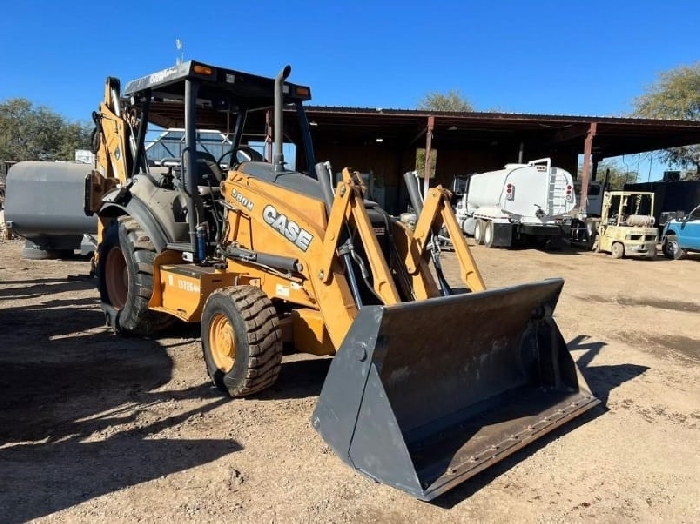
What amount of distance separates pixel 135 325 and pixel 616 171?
2295 inches

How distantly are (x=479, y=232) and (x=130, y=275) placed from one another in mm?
16305

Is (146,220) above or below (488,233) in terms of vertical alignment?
above

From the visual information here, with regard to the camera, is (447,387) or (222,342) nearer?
(447,387)

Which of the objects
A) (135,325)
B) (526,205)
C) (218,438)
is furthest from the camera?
(526,205)

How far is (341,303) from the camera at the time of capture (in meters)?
3.91

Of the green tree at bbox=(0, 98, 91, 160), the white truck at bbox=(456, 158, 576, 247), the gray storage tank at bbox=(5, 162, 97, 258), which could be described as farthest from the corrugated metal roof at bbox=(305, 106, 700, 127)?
the green tree at bbox=(0, 98, 91, 160)

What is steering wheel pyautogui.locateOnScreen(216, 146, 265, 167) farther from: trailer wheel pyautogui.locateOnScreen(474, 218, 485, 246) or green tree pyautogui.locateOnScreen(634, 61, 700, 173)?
green tree pyautogui.locateOnScreen(634, 61, 700, 173)

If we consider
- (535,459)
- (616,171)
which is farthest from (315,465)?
(616,171)

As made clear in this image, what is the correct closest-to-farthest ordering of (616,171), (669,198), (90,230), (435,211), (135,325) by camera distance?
(435,211) < (135,325) < (90,230) < (669,198) < (616,171)

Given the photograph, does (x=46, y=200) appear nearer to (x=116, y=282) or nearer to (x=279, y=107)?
(x=116, y=282)

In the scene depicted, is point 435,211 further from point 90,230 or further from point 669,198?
point 669,198

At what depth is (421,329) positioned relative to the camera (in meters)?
3.53

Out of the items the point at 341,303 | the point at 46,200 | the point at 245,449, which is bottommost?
the point at 245,449

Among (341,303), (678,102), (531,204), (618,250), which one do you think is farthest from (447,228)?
(678,102)
